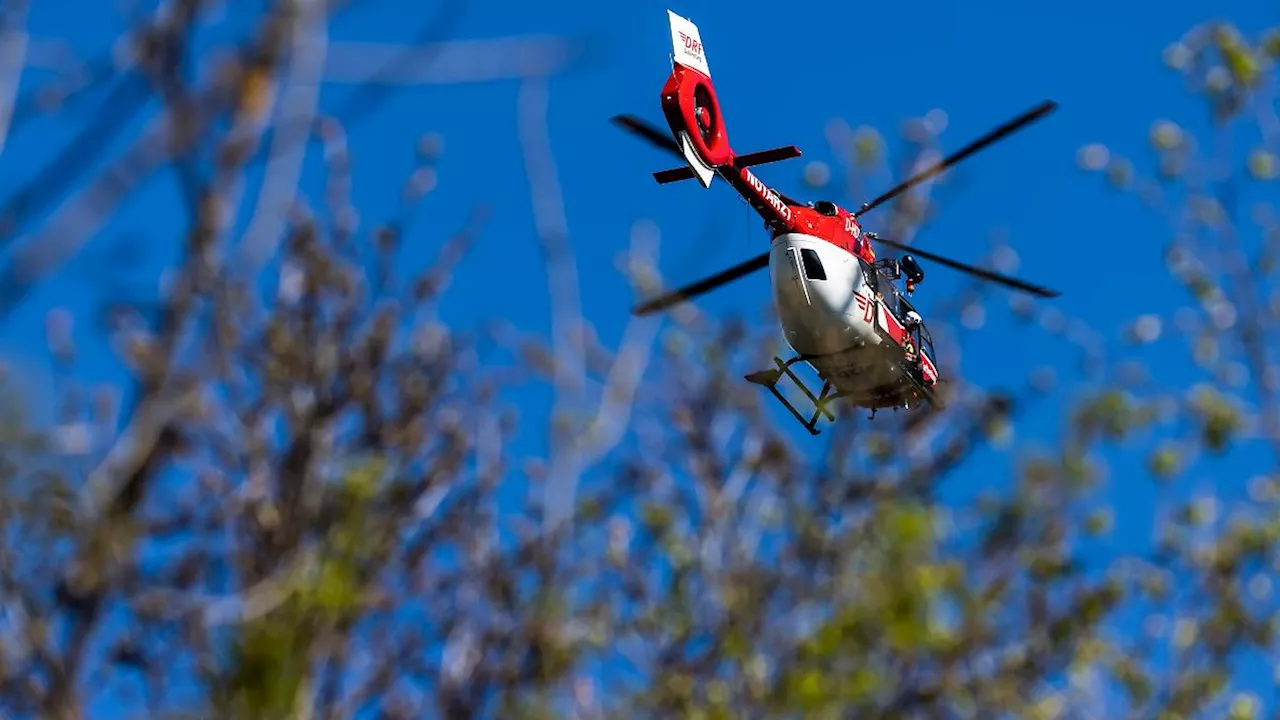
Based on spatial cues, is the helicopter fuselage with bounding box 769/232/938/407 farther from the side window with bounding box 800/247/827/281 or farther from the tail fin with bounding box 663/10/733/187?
the tail fin with bounding box 663/10/733/187

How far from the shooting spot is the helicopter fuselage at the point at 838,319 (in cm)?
1163

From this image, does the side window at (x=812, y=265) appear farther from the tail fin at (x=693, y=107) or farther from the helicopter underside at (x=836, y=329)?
the tail fin at (x=693, y=107)

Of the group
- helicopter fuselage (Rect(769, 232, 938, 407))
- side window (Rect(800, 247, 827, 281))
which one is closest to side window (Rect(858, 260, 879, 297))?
helicopter fuselage (Rect(769, 232, 938, 407))

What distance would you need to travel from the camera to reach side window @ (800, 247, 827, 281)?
11.6 m

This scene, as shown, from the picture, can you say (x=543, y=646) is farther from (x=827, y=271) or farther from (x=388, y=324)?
(x=827, y=271)

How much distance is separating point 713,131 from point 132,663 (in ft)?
18.4

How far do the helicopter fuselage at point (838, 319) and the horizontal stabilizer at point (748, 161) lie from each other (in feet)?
2.72

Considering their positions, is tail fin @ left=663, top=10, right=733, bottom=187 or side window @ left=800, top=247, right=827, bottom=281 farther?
side window @ left=800, top=247, right=827, bottom=281

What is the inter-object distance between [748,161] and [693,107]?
1.77 feet

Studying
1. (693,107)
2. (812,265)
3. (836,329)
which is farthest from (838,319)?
(693,107)

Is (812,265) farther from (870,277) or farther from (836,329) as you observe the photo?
(870,277)

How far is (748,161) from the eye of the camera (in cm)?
1116

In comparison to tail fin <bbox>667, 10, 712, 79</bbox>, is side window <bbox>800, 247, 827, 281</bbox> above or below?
below

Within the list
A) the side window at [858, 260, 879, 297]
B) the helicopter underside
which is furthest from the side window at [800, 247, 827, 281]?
the side window at [858, 260, 879, 297]
